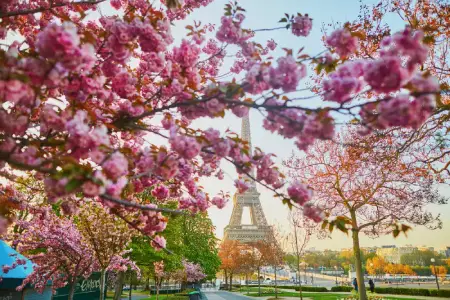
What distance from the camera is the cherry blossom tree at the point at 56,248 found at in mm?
9031

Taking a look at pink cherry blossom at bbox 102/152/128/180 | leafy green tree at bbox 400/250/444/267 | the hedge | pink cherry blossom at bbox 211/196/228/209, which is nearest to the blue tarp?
pink cherry blossom at bbox 211/196/228/209

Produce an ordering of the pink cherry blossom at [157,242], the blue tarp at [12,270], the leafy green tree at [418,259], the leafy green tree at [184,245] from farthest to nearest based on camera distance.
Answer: the leafy green tree at [418,259], the leafy green tree at [184,245], the blue tarp at [12,270], the pink cherry blossom at [157,242]

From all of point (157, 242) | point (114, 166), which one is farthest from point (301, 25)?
point (157, 242)

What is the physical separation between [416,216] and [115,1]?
1577 cm

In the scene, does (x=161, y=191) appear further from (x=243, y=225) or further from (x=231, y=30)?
(x=243, y=225)

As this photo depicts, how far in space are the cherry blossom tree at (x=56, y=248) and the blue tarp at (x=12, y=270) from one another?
0.42m

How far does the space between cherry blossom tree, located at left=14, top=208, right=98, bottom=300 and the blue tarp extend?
16.4 inches

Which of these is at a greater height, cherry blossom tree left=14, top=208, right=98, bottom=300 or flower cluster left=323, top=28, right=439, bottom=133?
flower cluster left=323, top=28, right=439, bottom=133

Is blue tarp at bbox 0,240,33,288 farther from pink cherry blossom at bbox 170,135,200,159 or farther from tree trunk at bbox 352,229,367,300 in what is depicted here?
tree trunk at bbox 352,229,367,300

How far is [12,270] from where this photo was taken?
1006 cm

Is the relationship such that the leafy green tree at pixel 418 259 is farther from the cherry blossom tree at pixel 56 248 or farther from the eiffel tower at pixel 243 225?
the cherry blossom tree at pixel 56 248

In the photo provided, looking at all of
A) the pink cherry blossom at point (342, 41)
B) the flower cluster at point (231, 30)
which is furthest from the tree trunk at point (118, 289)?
the pink cherry blossom at point (342, 41)

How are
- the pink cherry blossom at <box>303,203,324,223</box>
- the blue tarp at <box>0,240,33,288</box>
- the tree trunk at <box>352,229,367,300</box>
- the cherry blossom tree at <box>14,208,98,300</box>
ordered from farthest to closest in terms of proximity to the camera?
1. the tree trunk at <box>352,229,367,300</box>
2. the blue tarp at <box>0,240,33,288</box>
3. the cherry blossom tree at <box>14,208,98,300</box>
4. the pink cherry blossom at <box>303,203,324,223</box>

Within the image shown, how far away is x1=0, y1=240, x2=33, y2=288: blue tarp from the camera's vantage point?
9.82 m
